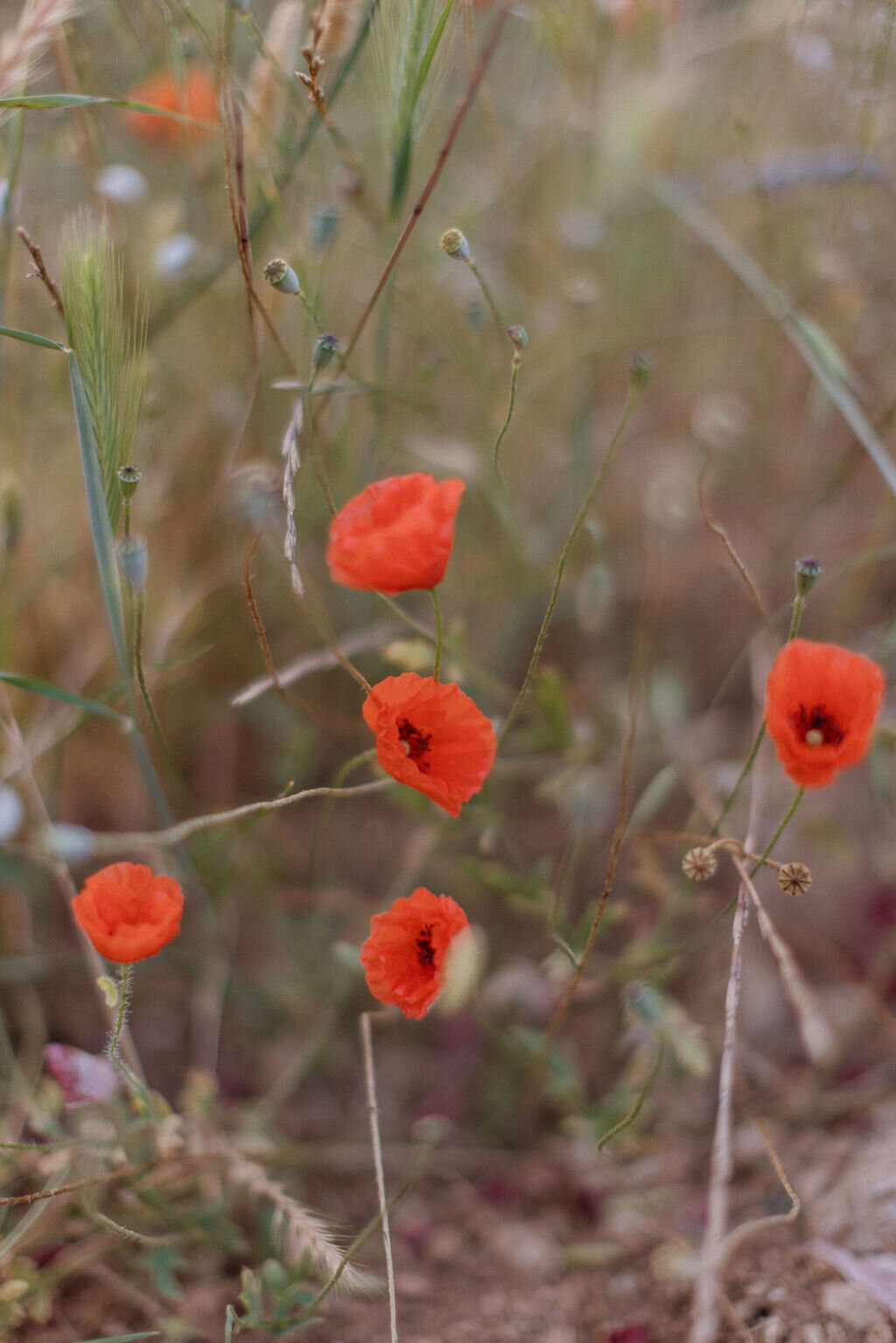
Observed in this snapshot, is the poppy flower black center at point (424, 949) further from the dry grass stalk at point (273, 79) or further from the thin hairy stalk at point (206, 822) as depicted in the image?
the dry grass stalk at point (273, 79)

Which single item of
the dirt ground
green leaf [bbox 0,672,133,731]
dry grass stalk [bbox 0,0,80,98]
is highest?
dry grass stalk [bbox 0,0,80,98]

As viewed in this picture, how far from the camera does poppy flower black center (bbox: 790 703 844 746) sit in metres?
0.66

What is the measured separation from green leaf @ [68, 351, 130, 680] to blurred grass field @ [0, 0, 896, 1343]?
3 cm

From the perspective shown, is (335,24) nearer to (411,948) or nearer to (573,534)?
(573,534)

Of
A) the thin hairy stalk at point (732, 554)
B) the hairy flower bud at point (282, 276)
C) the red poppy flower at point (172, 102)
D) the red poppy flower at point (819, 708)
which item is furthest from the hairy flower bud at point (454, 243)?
the red poppy flower at point (172, 102)

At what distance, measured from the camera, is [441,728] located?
2.11 feet

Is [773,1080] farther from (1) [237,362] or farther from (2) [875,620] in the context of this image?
(1) [237,362]

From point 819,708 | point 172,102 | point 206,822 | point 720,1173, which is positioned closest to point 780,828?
A: point 819,708

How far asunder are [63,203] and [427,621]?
2.64 feet

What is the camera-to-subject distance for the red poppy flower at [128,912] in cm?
62

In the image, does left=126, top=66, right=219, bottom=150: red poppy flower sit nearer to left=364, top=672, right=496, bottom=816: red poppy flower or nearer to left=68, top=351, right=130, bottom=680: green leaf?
left=68, top=351, right=130, bottom=680: green leaf

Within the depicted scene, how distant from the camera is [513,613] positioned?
46.8 inches

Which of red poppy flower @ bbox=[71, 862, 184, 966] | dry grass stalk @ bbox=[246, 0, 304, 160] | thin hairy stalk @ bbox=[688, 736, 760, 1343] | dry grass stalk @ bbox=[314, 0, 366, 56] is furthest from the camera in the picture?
dry grass stalk @ bbox=[246, 0, 304, 160]

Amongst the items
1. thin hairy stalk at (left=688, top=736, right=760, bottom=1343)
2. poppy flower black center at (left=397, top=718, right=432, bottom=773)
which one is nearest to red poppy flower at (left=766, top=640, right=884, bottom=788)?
thin hairy stalk at (left=688, top=736, right=760, bottom=1343)
